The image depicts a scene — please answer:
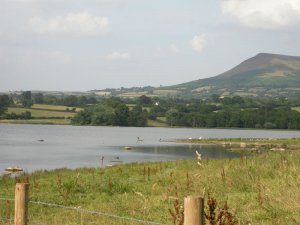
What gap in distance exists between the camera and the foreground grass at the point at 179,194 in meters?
11.9

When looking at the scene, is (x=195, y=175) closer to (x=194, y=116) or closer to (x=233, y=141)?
(x=233, y=141)

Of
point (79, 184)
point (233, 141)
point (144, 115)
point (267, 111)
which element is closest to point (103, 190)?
point (79, 184)

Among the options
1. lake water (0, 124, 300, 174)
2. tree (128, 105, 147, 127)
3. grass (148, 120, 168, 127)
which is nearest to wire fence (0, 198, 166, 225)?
lake water (0, 124, 300, 174)

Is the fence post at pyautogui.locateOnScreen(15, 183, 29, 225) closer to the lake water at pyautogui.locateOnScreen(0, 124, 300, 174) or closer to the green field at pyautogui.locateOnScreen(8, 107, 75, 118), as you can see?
the lake water at pyautogui.locateOnScreen(0, 124, 300, 174)

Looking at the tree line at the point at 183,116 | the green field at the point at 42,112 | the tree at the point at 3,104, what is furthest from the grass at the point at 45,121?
the green field at the point at 42,112

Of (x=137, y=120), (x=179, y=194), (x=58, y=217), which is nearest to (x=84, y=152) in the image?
(x=179, y=194)

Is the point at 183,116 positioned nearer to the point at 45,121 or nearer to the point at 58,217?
the point at 45,121

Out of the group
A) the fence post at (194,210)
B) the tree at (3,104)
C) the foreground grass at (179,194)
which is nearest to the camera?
the fence post at (194,210)

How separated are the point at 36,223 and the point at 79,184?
534 cm

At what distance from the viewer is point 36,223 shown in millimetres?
12438

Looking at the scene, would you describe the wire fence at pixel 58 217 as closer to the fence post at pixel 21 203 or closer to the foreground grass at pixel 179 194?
the foreground grass at pixel 179 194

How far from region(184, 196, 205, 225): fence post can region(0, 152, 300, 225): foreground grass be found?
455 centimetres

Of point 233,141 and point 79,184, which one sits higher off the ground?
point 79,184

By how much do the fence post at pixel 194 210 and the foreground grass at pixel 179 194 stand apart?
4.55 meters
